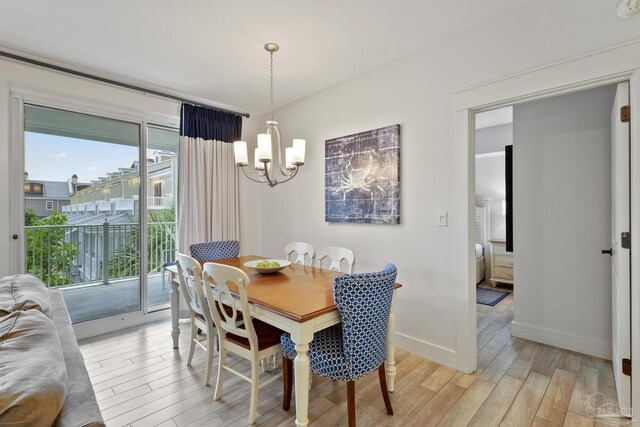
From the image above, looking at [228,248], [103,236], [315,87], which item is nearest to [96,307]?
[103,236]

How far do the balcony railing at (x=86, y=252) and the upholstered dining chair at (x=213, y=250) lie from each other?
809mm

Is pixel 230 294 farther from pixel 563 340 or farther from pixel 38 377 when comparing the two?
pixel 563 340

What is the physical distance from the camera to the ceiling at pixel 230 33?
207 centimetres

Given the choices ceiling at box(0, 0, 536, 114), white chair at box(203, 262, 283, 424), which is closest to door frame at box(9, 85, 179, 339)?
ceiling at box(0, 0, 536, 114)

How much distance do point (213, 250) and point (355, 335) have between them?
6.69 feet

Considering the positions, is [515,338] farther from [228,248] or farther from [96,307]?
[96,307]

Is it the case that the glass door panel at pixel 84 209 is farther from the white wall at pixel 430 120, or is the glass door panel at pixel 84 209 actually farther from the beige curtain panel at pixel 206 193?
the white wall at pixel 430 120

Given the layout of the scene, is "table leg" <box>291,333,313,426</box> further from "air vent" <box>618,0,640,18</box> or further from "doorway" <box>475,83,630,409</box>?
"air vent" <box>618,0,640,18</box>

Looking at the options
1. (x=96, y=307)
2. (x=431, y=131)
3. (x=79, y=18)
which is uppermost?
(x=79, y=18)

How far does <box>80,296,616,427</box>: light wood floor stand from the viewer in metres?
1.84

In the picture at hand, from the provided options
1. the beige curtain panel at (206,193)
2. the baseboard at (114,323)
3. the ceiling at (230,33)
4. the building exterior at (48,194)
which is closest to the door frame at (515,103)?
the ceiling at (230,33)

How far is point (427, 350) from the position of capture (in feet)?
8.50

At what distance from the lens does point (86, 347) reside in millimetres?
2838

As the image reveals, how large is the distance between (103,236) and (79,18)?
2.07 m
